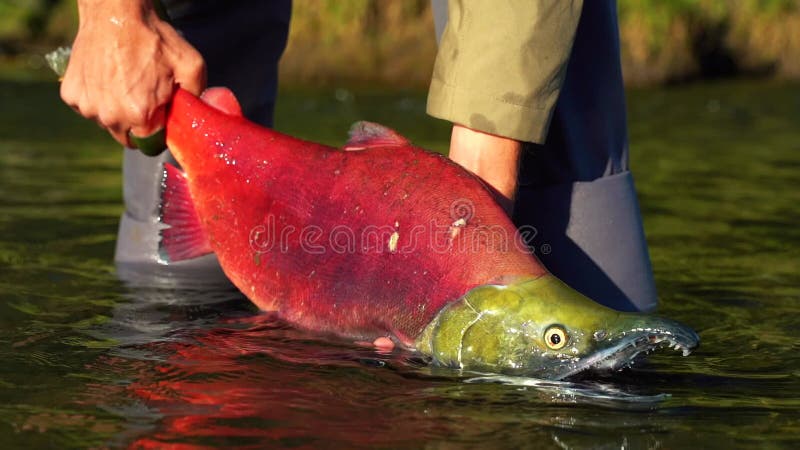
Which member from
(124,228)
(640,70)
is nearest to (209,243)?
(124,228)

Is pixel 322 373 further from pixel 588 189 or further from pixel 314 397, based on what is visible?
pixel 588 189

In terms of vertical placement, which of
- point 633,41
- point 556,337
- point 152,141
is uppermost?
point 633,41

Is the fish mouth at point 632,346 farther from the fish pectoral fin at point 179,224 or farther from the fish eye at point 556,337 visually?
the fish pectoral fin at point 179,224

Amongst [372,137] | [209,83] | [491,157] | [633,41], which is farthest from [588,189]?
[633,41]

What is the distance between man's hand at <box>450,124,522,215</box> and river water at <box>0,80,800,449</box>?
54cm

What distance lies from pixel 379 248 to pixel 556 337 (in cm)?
54

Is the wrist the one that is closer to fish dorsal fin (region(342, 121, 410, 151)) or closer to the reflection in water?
fish dorsal fin (region(342, 121, 410, 151))

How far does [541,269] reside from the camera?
10.5ft

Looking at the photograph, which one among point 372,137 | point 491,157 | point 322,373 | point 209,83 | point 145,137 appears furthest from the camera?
point 209,83

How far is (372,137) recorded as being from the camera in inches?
137

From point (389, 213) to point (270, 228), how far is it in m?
0.40

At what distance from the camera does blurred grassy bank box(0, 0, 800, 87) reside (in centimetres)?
1274

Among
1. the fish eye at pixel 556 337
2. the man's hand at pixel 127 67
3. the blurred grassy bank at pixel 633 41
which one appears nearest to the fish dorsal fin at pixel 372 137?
the man's hand at pixel 127 67

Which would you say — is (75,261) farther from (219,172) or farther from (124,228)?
(219,172)
